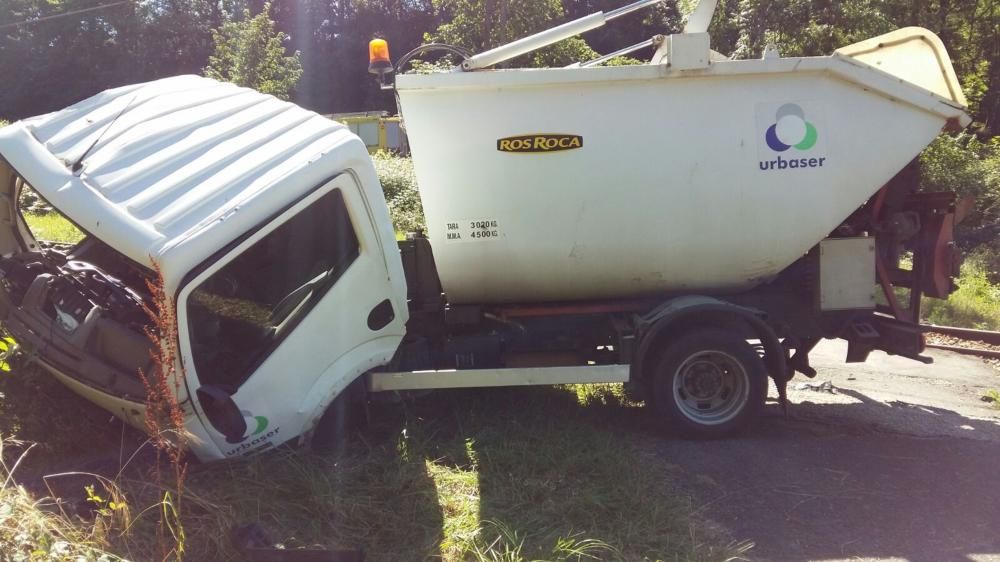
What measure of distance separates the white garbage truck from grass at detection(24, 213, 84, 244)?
4021 millimetres

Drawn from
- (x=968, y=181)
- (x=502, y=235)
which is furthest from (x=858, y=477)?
(x=968, y=181)

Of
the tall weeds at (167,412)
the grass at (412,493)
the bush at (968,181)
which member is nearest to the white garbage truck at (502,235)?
the tall weeds at (167,412)

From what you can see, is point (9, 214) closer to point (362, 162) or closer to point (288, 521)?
point (362, 162)

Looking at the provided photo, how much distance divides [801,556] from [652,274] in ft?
7.15

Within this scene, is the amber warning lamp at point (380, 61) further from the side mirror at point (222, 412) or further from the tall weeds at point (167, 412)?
the side mirror at point (222, 412)

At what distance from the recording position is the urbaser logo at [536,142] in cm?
517

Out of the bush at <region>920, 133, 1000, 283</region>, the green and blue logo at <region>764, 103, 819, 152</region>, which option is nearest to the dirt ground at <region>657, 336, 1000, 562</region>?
the green and blue logo at <region>764, 103, 819, 152</region>

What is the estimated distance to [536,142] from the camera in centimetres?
517

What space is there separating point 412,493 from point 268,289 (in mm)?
1640

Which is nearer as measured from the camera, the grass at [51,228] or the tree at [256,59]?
the grass at [51,228]

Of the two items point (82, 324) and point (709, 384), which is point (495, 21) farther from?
point (82, 324)

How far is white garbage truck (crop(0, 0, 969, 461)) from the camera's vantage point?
4219mm

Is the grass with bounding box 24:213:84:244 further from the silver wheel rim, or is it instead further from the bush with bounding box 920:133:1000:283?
the bush with bounding box 920:133:1000:283

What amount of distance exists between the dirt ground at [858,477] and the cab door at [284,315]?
7.45 feet
